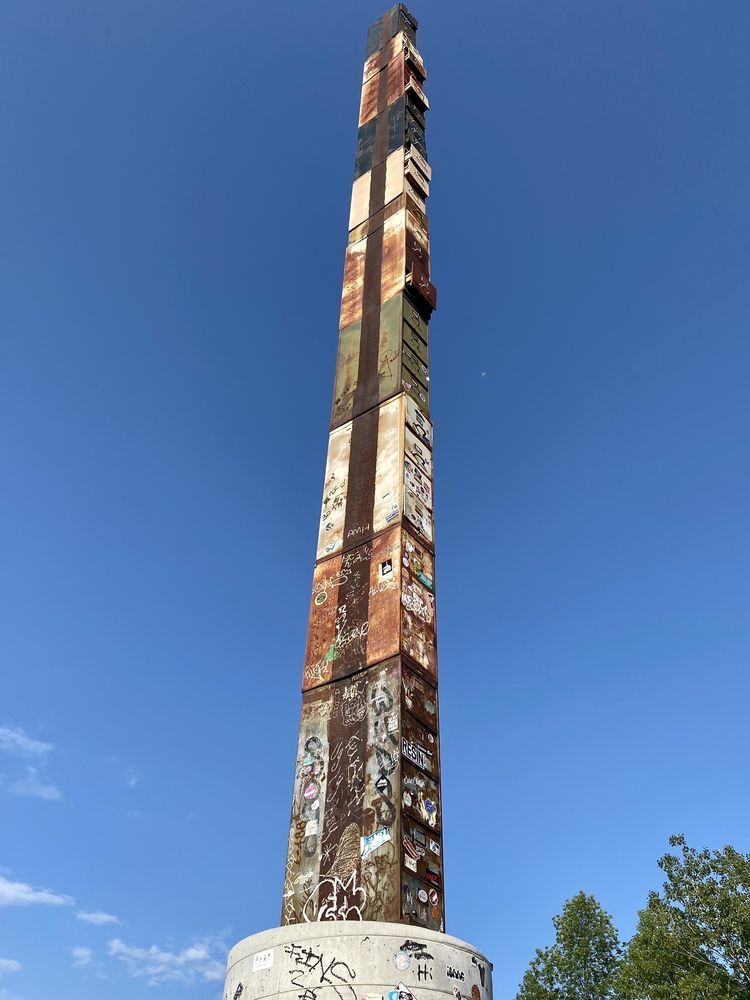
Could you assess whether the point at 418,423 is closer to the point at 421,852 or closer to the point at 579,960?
the point at 421,852

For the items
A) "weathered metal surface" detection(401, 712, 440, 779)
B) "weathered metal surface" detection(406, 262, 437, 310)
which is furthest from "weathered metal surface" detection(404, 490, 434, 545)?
"weathered metal surface" detection(406, 262, 437, 310)

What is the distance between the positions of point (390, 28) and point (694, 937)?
46518 millimetres

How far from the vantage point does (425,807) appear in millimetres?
18312

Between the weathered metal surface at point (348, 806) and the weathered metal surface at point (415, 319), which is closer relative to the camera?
the weathered metal surface at point (348, 806)

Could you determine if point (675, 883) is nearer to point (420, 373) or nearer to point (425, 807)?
point (425, 807)

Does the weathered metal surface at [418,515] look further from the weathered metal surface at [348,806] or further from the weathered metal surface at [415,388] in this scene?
the weathered metal surface at [348,806]

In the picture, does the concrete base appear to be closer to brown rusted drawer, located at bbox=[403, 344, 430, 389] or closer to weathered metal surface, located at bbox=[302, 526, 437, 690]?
weathered metal surface, located at bbox=[302, 526, 437, 690]

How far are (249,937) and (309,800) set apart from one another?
4.03 metres

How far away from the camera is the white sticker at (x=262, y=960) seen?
14844 millimetres

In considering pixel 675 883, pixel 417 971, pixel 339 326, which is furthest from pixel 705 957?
pixel 339 326

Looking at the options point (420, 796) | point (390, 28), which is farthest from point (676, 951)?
point (390, 28)

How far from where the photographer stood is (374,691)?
1992 centimetres

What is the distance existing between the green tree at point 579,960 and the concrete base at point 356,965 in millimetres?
27562

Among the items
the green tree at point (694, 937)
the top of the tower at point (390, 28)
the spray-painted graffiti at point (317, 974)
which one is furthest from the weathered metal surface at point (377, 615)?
the green tree at point (694, 937)
